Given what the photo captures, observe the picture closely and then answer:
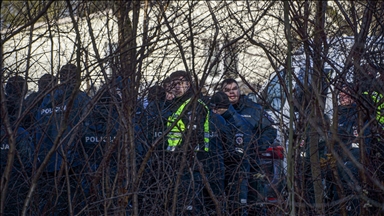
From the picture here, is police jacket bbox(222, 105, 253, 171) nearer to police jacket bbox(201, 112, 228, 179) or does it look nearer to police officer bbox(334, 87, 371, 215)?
police jacket bbox(201, 112, 228, 179)

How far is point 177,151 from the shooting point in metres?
4.59

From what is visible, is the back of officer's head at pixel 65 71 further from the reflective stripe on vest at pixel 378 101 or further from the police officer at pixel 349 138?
the reflective stripe on vest at pixel 378 101

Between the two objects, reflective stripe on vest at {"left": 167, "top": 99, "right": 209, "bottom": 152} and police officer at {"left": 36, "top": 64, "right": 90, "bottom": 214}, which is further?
reflective stripe on vest at {"left": 167, "top": 99, "right": 209, "bottom": 152}

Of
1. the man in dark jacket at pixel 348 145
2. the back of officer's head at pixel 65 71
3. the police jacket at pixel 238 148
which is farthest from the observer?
the police jacket at pixel 238 148

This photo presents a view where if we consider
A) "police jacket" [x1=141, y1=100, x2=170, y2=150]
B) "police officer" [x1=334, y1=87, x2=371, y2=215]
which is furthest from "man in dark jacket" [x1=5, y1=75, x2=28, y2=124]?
"police officer" [x1=334, y1=87, x2=371, y2=215]

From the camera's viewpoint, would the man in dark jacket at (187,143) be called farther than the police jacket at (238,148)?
No

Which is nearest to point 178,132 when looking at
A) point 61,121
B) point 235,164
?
point 235,164

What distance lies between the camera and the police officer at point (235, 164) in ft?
15.9

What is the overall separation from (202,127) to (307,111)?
930 millimetres

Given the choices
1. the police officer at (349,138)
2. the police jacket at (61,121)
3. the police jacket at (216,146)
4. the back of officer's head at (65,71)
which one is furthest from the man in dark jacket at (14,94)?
the police officer at (349,138)

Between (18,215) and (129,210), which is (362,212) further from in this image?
(18,215)

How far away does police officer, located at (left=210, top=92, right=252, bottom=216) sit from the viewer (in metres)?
4.86

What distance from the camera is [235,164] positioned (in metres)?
5.15

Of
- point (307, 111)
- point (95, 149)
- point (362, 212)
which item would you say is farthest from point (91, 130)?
point (362, 212)
